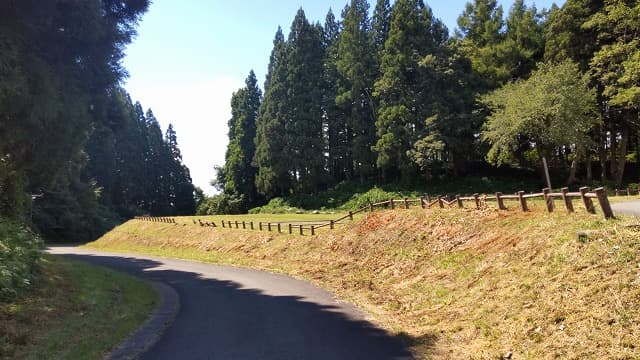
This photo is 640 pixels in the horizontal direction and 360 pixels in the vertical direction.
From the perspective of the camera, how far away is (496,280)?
405 inches

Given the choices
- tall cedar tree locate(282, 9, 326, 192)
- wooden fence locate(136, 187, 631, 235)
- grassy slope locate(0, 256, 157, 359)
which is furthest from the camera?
tall cedar tree locate(282, 9, 326, 192)

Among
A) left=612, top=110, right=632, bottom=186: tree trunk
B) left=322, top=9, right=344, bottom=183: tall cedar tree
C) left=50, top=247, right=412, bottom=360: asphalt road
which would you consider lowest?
left=50, top=247, right=412, bottom=360: asphalt road

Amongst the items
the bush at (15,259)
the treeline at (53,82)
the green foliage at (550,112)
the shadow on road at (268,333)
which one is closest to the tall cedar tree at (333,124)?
the green foliage at (550,112)

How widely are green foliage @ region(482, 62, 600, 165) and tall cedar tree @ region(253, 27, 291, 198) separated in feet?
68.2

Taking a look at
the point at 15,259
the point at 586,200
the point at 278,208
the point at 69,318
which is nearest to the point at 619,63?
the point at 586,200

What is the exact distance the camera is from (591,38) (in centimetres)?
3656

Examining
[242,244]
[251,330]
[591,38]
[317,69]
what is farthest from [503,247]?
[317,69]

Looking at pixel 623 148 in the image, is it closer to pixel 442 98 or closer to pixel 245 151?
pixel 442 98

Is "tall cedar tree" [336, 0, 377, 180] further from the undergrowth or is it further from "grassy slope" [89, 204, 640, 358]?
"grassy slope" [89, 204, 640, 358]

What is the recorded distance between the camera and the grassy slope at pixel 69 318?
8.71 metres

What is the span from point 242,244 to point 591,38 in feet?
96.9

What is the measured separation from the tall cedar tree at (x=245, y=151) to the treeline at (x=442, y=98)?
17 cm

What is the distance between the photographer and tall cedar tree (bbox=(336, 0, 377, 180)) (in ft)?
153

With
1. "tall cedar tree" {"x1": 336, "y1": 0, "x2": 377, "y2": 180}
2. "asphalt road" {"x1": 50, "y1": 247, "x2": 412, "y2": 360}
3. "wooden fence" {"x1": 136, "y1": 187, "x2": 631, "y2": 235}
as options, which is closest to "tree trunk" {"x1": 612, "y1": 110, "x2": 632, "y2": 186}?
"wooden fence" {"x1": 136, "y1": 187, "x2": 631, "y2": 235}
